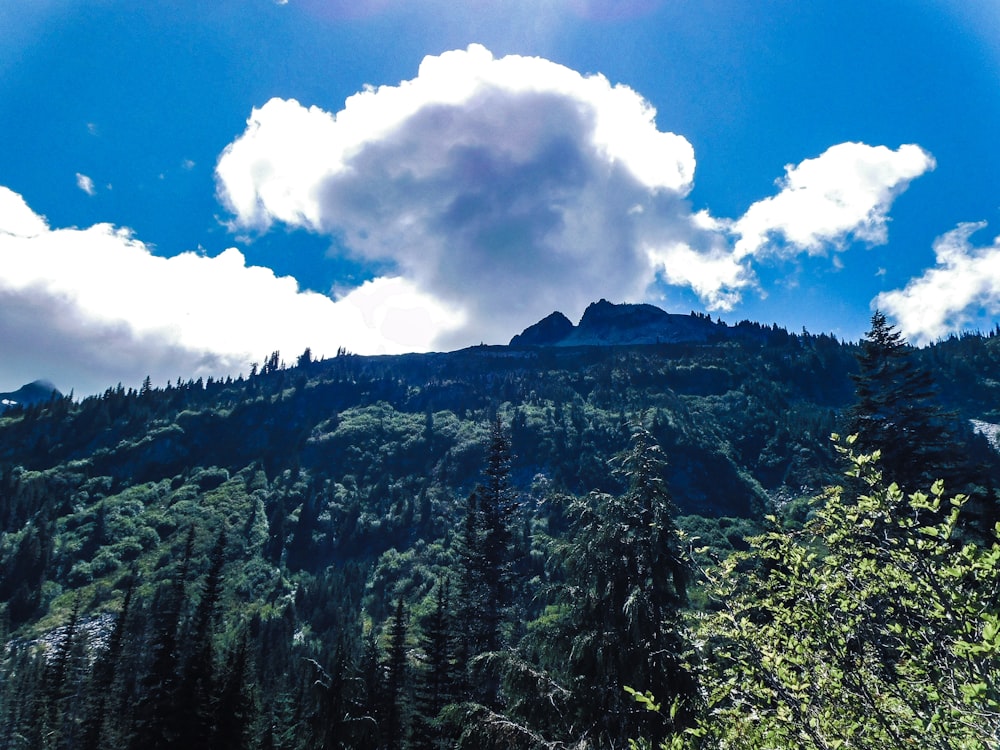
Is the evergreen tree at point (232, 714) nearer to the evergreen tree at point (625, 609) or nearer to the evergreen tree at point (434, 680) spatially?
the evergreen tree at point (434, 680)

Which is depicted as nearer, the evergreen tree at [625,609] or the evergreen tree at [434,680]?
the evergreen tree at [625,609]

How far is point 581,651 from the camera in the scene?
1306 centimetres

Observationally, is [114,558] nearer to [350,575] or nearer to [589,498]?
[350,575]

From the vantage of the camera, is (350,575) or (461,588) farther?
(350,575)

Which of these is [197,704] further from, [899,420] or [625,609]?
[899,420]

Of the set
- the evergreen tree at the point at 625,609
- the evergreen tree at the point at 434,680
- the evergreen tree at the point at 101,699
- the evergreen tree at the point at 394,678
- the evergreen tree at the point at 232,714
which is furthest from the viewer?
the evergreen tree at the point at 101,699

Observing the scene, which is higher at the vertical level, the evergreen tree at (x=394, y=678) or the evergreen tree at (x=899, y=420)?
the evergreen tree at (x=899, y=420)

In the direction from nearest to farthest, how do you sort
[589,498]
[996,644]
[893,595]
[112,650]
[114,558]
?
1. [996,644]
2. [893,595]
3. [589,498]
4. [112,650]
5. [114,558]

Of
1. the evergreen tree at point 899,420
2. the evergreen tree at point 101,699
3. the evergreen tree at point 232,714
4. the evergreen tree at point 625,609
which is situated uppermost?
the evergreen tree at point 899,420

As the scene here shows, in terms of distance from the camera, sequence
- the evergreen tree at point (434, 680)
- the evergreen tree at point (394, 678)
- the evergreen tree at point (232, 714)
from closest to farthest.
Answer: the evergreen tree at point (232, 714), the evergreen tree at point (434, 680), the evergreen tree at point (394, 678)

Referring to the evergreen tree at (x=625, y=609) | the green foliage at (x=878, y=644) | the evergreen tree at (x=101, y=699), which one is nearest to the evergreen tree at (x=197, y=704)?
the evergreen tree at (x=625, y=609)

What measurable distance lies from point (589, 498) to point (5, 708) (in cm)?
12810

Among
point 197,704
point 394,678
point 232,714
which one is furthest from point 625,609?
point 394,678

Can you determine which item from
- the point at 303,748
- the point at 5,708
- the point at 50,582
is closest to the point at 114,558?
the point at 50,582
